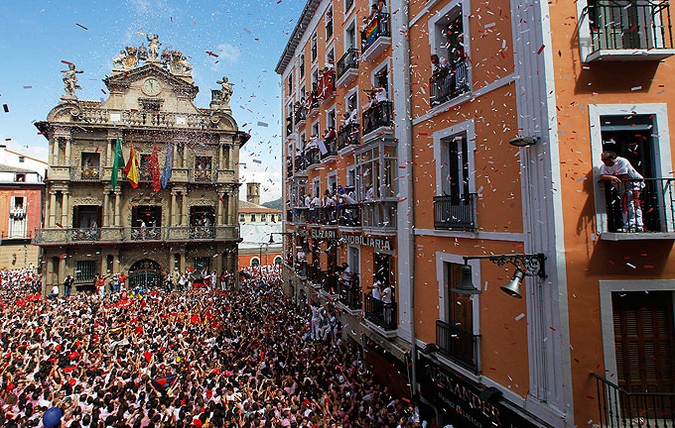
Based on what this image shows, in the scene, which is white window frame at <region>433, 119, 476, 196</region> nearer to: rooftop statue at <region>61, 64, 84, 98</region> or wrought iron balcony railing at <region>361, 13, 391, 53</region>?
wrought iron balcony railing at <region>361, 13, 391, 53</region>

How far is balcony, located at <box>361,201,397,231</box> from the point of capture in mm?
11055

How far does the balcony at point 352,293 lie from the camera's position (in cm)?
1333

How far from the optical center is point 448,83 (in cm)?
873

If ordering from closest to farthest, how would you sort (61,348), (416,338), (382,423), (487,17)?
(487,17)
(382,423)
(416,338)
(61,348)

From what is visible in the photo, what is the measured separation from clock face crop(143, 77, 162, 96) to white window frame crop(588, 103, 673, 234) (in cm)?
2989

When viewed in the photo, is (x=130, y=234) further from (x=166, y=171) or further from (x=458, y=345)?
(x=458, y=345)

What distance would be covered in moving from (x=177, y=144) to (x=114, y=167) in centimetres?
491

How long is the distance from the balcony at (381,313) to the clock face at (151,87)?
25.4m

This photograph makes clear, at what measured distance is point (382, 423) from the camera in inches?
328

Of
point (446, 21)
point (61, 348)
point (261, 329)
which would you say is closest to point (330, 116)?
point (446, 21)

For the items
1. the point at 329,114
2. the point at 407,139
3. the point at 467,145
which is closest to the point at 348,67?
the point at 329,114

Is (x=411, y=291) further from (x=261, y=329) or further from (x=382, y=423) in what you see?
(x=261, y=329)

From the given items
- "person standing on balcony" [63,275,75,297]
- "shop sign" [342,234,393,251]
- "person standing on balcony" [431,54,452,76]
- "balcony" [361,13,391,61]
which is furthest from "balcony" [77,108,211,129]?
"person standing on balcony" [431,54,452,76]

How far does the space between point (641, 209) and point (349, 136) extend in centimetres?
922
